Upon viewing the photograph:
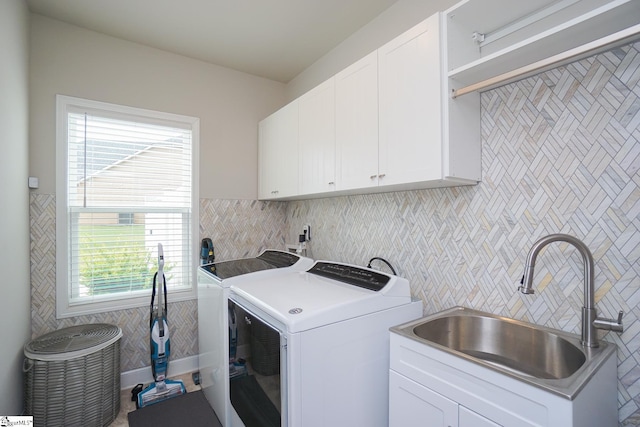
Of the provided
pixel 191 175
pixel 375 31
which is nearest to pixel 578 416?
pixel 375 31

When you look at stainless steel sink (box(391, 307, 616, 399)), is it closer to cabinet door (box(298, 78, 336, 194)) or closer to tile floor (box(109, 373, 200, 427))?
cabinet door (box(298, 78, 336, 194))

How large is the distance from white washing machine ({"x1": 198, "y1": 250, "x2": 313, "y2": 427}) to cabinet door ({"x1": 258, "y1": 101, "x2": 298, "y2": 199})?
0.62 metres

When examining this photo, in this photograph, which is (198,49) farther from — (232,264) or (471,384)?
(471,384)

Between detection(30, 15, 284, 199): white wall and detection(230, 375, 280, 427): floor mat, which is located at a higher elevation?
detection(30, 15, 284, 199): white wall

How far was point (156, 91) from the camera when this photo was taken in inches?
103

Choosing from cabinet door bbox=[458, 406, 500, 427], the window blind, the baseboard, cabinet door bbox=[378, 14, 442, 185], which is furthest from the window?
cabinet door bbox=[458, 406, 500, 427]

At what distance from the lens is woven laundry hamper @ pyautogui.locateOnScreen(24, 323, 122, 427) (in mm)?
1793

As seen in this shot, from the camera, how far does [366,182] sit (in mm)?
1782

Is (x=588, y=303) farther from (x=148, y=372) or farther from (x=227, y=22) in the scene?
(x=148, y=372)

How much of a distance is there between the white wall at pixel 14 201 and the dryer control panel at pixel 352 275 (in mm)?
1736

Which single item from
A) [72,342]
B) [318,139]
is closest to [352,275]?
[318,139]

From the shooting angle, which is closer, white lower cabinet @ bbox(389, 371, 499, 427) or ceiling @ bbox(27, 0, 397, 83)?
white lower cabinet @ bbox(389, 371, 499, 427)

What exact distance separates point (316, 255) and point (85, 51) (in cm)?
247

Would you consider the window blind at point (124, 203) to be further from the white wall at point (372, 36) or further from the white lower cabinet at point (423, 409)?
the white lower cabinet at point (423, 409)
